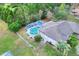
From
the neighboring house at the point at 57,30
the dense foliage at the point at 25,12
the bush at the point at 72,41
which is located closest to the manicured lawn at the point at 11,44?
the dense foliage at the point at 25,12

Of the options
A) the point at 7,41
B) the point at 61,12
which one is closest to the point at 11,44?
the point at 7,41

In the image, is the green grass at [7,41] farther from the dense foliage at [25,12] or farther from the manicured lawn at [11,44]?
the dense foliage at [25,12]

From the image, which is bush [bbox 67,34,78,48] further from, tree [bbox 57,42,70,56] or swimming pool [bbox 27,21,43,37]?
swimming pool [bbox 27,21,43,37]

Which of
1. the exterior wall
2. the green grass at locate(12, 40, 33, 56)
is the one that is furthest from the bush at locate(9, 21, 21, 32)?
the exterior wall

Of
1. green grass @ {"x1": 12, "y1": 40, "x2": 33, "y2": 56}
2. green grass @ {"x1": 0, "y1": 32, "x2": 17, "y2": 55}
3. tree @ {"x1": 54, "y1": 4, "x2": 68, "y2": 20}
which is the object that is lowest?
green grass @ {"x1": 12, "y1": 40, "x2": 33, "y2": 56}

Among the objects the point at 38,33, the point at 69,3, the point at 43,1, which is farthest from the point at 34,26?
the point at 69,3

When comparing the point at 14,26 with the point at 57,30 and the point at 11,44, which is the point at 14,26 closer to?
the point at 11,44

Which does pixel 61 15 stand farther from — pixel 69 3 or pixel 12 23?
pixel 12 23
